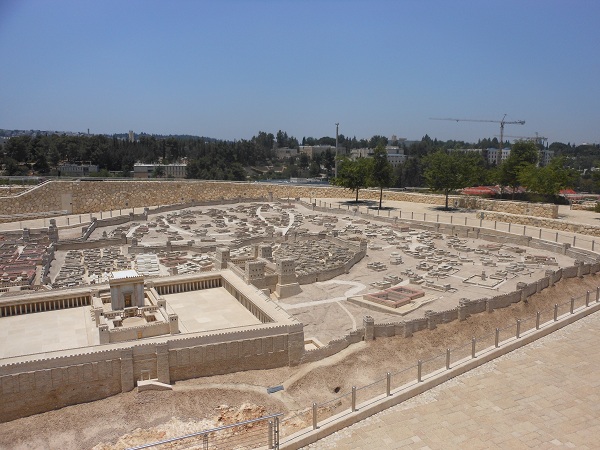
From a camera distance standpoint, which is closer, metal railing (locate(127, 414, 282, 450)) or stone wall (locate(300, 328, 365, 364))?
metal railing (locate(127, 414, 282, 450))

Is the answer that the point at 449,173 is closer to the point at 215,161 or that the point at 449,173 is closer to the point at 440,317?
the point at 440,317

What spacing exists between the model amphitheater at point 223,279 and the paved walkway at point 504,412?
6393mm

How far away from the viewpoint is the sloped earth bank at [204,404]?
1464 cm

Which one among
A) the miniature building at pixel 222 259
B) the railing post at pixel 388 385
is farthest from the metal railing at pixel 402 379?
the miniature building at pixel 222 259

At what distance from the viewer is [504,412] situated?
1370 cm

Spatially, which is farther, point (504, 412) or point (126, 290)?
point (126, 290)

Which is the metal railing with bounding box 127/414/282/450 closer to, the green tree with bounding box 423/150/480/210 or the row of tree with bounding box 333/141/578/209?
the green tree with bounding box 423/150/480/210

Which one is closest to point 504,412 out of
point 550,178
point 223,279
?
point 223,279

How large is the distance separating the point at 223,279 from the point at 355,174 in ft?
121

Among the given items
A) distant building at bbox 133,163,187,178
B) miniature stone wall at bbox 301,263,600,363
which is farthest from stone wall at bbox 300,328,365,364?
distant building at bbox 133,163,187,178

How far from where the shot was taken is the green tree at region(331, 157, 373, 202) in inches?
2306

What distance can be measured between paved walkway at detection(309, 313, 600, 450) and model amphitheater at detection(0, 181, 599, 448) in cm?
639

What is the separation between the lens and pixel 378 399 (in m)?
14.0

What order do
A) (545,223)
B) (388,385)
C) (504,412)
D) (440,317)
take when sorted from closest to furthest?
(504,412)
(388,385)
(440,317)
(545,223)
